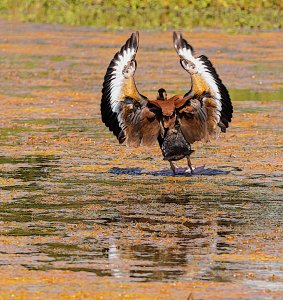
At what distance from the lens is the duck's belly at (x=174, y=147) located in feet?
43.4

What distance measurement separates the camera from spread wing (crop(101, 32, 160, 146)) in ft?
43.6

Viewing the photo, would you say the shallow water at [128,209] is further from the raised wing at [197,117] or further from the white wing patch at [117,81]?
the white wing patch at [117,81]

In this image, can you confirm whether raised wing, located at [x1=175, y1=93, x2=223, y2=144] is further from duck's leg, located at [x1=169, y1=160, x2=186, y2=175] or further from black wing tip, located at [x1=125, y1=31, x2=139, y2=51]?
black wing tip, located at [x1=125, y1=31, x2=139, y2=51]

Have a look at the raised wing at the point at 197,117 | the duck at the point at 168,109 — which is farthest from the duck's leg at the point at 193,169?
the raised wing at the point at 197,117

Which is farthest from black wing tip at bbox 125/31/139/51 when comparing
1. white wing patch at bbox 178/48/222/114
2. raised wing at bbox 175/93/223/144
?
raised wing at bbox 175/93/223/144

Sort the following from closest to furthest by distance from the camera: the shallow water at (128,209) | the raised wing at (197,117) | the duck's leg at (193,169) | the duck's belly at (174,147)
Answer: the shallow water at (128,209), the duck's belly at (174,147), the raised wing at (197,117), the duck's leg at (193,169)

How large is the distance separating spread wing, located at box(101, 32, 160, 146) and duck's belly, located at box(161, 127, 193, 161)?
173 mm

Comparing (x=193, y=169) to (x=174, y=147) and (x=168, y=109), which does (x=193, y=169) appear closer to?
(x=174, y=147)

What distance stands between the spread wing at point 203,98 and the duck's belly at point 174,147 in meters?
0.26

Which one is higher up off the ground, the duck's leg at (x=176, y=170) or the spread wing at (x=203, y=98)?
the spread wing at (x=203, y=98)

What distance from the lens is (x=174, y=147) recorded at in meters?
13.3

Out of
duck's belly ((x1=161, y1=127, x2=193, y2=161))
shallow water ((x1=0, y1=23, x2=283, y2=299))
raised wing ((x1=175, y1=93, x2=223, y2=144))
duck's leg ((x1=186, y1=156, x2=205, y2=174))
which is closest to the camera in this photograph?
shallow water ((x1=0, y1=23, x2=283, y2=299))

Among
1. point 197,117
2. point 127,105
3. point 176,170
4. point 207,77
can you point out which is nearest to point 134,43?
point 127,105

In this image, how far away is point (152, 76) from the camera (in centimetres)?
2286
